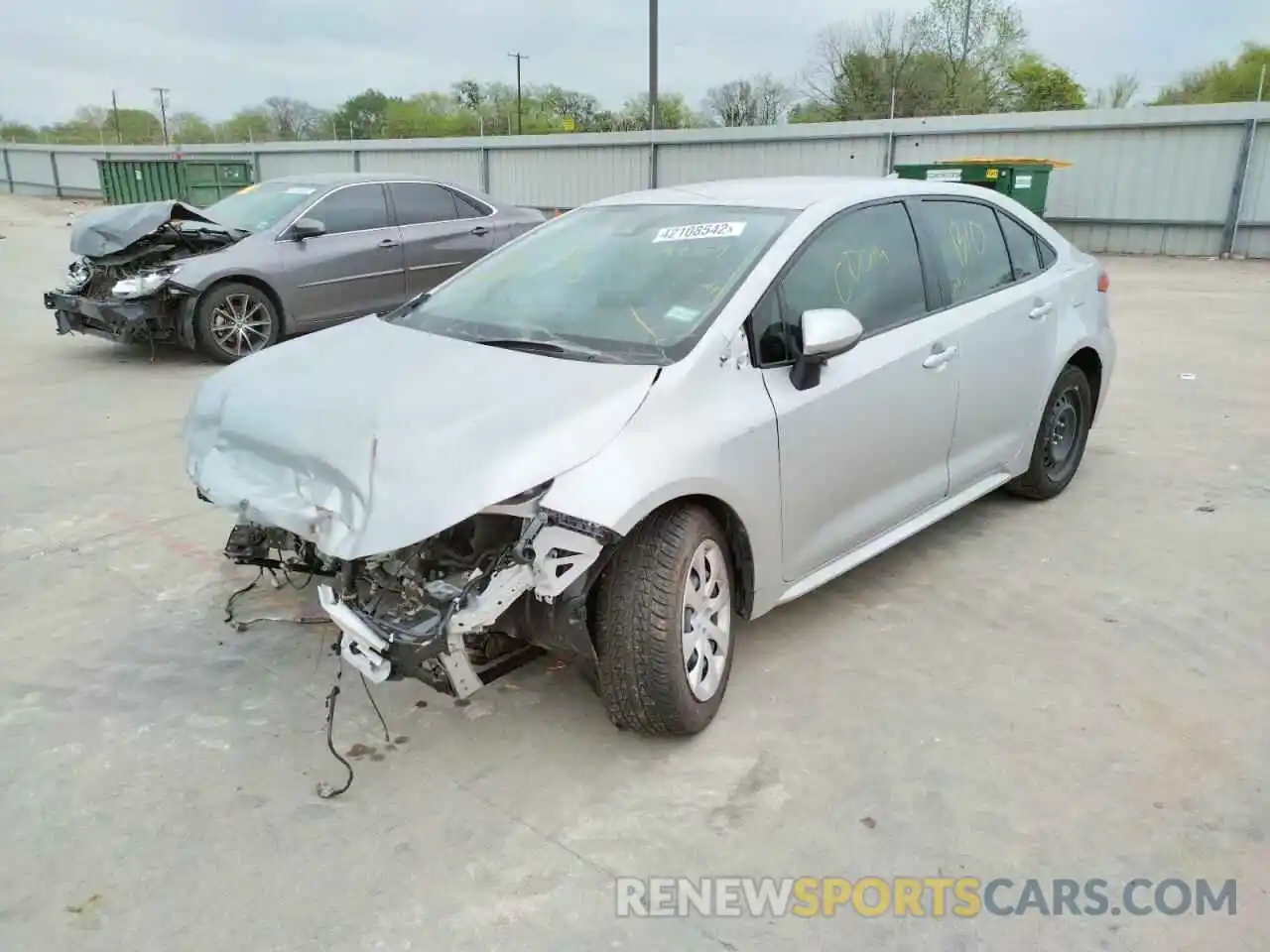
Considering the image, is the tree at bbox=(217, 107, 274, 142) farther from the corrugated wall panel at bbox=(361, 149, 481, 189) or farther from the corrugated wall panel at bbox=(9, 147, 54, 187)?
the corrugated wall panel at bbox=(361, 149, 481, 189)

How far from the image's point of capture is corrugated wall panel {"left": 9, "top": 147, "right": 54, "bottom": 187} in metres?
34.9

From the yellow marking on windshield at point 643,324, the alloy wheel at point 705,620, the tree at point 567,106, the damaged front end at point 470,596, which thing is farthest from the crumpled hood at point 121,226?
the tree at point 567,106

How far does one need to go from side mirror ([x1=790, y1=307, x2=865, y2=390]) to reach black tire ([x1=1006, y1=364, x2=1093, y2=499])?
1987 millimetres

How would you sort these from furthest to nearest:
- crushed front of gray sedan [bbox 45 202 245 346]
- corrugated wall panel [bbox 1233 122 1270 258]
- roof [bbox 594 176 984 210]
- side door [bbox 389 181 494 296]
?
corrugated wall panel [bbox 1233 122 1270 258] → side door [bbox 389 181 494 296] → crushed front of gray sedan [bbox 45 202 245 346] → roof [bbox 594 176 984 210]

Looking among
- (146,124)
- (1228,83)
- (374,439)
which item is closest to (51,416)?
(374,439)

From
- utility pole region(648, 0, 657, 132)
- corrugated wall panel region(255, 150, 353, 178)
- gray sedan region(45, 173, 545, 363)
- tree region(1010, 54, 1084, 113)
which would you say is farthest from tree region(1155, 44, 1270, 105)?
gray sedan region(45, 173, 545, 363)

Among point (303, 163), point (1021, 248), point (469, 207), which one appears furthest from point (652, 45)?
point (1021, 248)

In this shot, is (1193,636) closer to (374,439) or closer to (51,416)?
(374,439)

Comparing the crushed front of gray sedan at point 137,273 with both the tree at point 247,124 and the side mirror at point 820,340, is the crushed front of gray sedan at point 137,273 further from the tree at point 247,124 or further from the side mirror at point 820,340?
the tree at point 247,124

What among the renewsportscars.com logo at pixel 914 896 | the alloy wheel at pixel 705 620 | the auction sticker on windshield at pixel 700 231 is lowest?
the renewsportscars.com logo at pixel 914 896

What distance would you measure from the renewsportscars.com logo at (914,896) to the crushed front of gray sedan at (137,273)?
727cm

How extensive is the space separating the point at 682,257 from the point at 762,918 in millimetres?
2238

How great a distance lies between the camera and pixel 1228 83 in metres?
36.0

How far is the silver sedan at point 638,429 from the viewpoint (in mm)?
2650
